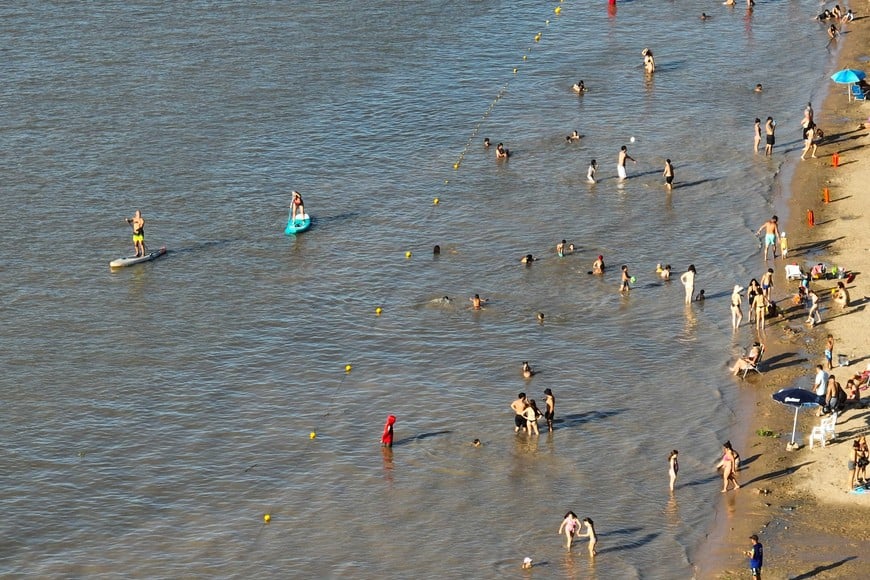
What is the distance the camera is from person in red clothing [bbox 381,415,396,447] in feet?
132

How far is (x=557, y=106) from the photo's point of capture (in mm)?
68188

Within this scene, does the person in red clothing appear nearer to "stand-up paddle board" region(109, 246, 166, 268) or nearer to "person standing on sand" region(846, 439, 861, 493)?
"person standing on sand" region(846, 439, 861, 493)

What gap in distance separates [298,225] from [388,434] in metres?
16.7

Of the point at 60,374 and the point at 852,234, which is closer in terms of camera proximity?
the point at 60,374

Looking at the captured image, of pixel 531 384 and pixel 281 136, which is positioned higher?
pixel 281 136

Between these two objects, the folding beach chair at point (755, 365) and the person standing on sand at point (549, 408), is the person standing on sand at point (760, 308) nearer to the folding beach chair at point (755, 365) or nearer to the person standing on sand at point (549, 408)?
the folding beach chair at point (755, 365)

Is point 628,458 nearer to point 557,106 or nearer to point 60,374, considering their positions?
point 60,374

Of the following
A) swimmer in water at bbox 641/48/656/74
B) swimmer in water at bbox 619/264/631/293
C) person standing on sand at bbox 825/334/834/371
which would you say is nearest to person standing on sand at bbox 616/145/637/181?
swimmer in water at bbox 619/264/631/293

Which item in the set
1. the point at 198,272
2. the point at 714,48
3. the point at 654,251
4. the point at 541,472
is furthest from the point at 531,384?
the point at 714,48

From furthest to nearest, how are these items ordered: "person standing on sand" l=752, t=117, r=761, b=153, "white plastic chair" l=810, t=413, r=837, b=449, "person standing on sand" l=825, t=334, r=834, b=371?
1. "person standing on sand" l=752, t=117, r=761, b=153
2. "person standing on sand" l=825, t=334, r=834, b=371
3. "white plastic chair" l=810, t=413, r=837, b=449

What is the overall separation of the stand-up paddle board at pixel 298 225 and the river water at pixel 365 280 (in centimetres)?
43

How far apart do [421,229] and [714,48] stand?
96.1 ft

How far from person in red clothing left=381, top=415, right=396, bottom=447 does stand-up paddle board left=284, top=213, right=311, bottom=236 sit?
1606 centimetres

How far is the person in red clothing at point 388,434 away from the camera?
40250 mm
